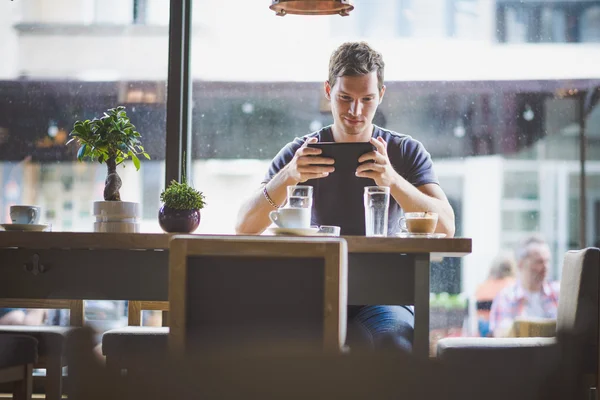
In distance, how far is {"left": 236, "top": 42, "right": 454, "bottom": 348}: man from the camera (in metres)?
2.60

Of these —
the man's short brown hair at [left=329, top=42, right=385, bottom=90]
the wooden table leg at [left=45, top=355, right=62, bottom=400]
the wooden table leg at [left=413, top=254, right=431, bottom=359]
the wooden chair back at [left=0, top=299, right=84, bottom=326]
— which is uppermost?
the man's short brown hair at [left=329, top=42, right=385, bottom=90]

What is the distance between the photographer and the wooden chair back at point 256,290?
1.51 m

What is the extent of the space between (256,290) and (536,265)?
230cm

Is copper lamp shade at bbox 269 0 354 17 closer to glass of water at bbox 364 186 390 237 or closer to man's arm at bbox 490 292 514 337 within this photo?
glass of water at bbox 364 186 390 237

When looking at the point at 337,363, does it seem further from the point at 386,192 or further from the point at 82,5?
the point at 82,5

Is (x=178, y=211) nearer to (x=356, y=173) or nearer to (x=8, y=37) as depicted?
(x=356, y=173)

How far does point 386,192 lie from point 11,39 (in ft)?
7.44

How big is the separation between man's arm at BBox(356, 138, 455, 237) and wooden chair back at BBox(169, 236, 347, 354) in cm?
106

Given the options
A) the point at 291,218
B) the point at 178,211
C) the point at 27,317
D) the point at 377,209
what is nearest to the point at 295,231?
the point at 291,218

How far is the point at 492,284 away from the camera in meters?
3.53

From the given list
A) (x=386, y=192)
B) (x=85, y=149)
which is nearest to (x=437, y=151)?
(x=386, y=192)

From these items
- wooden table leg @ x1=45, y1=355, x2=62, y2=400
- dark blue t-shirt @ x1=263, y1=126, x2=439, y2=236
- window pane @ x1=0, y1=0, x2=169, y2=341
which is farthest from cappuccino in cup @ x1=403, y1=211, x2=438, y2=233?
window pane @ x1=0, y1=0, x2=169, y2=341

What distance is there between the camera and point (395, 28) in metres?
3.63

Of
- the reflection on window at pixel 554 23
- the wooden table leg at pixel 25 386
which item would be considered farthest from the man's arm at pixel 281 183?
the reflection on window at pixel 554 23
